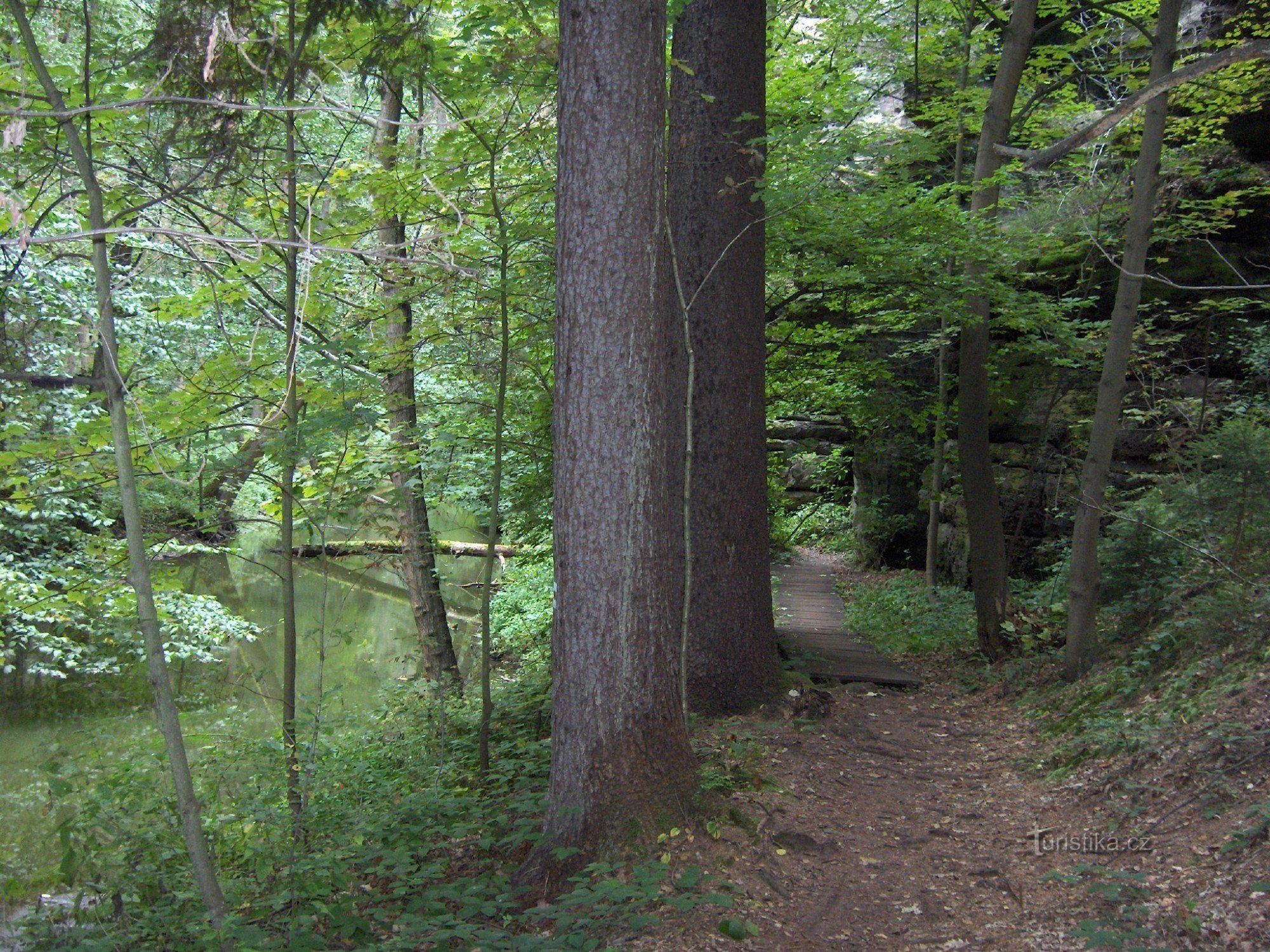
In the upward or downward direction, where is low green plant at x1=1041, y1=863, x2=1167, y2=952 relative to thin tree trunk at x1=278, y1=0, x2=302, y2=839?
downward

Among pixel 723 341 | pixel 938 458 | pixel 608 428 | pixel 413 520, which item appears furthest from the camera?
pixel 938 458

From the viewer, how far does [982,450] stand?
354 inches

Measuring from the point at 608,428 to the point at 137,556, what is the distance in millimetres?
2061

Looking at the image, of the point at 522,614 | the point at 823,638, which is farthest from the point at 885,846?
the point at 522,614

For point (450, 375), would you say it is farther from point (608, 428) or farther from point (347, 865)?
point (347, 865)

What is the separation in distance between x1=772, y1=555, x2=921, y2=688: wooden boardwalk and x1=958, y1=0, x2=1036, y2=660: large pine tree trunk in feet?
3.75

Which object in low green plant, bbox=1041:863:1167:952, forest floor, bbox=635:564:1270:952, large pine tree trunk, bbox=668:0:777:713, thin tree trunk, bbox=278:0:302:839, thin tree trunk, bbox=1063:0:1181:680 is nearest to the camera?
low green plant, bbox=1041:863:1167:952

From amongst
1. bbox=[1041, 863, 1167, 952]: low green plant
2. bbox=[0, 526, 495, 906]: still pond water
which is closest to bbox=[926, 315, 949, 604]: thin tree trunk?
bbox=[0, 526, 495, 906]: still pond water

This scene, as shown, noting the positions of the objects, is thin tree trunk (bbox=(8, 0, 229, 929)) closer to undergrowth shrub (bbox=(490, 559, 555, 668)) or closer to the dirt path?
the dirt path

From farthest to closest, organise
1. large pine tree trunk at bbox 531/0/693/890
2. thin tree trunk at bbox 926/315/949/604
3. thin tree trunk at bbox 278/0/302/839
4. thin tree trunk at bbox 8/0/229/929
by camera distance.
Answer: thin tree trunk at bbox 926/315/949/604, thin tree trunk at bbox 278/0/302/839, large pine tree trunk at bbox 531/0/693/890, thin tree trunk at bbox 8/0/229/929

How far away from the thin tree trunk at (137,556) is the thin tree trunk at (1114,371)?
619 centimetres

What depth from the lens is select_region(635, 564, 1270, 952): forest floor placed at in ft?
11.5

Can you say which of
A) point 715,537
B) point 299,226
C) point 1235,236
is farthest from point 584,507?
point 1235,236

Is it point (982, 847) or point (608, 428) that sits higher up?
point (608, 428)
